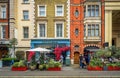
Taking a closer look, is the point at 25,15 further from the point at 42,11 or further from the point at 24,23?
the point at 42,11

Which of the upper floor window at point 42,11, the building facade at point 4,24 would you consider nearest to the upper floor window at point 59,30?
the upper floor window at point 42,11

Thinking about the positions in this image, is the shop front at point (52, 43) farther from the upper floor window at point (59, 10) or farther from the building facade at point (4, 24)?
the building facade at point (4, 24)

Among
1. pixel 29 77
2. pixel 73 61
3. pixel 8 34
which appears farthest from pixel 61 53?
pixel 29 77

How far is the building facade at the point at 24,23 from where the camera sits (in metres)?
47.8

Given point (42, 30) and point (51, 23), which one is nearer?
point (51, 23)

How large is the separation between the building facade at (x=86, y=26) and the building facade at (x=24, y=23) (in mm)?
6460

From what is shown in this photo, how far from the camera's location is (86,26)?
46.7 metres

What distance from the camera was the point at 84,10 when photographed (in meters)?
47.3

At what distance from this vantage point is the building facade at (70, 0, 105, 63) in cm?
4659

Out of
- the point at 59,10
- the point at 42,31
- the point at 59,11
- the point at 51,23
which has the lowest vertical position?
the point at 42,31

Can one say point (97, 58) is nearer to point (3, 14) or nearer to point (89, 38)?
point (89, 38)

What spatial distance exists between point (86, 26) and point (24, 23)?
32.2 feet

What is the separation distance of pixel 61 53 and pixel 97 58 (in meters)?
10.4

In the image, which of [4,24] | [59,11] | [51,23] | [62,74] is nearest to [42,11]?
[51,23]
